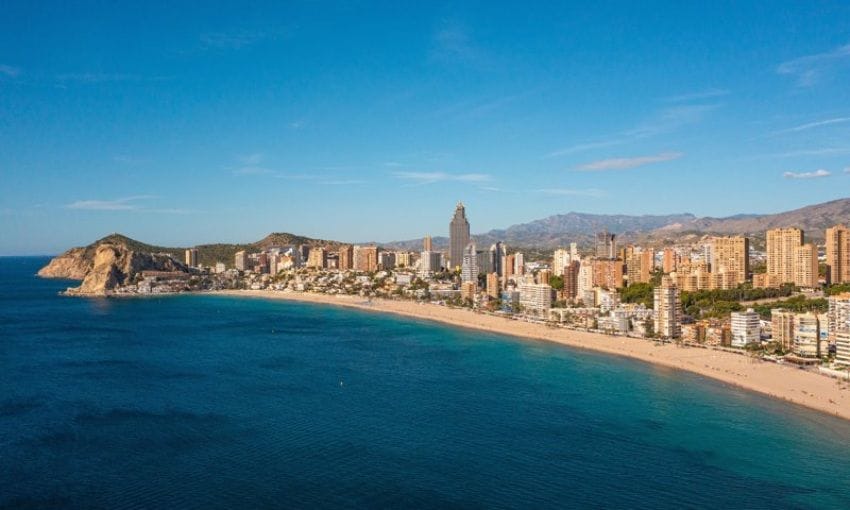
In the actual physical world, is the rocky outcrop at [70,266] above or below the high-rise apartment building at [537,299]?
above

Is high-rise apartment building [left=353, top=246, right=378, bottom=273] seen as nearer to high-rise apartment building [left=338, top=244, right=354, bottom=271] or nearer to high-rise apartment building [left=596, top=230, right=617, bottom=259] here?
high-rise apartment building [left=338, top=244, right=354, bottom=271]

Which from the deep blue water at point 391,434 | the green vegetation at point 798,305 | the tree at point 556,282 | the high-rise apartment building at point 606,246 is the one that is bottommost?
the deep blue water at point 391,434

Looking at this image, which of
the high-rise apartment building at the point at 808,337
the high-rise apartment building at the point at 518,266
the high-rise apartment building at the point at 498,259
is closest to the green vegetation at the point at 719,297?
the high-rise apartment building at the point at 808,337

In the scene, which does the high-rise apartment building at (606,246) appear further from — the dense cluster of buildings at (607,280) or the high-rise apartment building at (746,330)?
the high-rise apartment building at (746,330)

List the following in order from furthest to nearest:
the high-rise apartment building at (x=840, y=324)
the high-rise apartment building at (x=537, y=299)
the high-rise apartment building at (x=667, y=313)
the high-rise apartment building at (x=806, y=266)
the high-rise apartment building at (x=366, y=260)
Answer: the high-rise apartment building at (x=366, y=260) → the high-rise apartment building at (x=537, y=299) → the high-rise apartment building at (x=806, y=266) → the high-rise apartment building at (x=667, y=313) → the high-rise apartment building at (x=840, y=324)

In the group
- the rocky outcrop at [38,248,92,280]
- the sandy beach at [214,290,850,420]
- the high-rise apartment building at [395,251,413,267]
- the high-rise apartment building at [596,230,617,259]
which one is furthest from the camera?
the high-rise apartment building at [395,251,413,267]

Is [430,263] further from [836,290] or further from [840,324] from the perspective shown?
[840,324]

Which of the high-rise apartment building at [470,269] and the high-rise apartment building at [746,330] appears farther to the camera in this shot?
the high-rise apartment building at [470,269]

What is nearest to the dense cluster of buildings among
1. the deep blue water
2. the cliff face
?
the deep blue water
